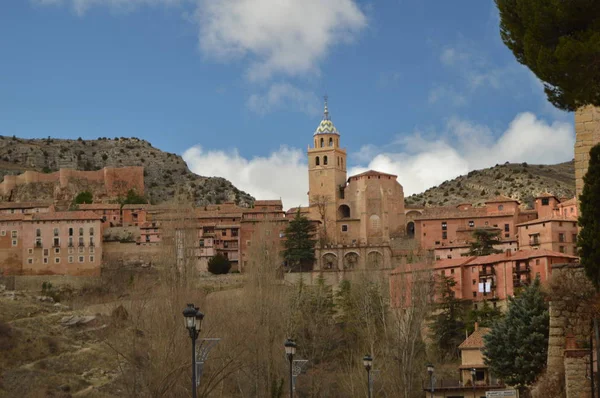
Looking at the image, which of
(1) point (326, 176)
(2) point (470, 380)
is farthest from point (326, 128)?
(2) point (470, 380)

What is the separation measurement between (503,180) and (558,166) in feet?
53.0

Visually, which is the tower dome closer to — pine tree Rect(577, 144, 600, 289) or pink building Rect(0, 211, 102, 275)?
pink building Rect(0, 211, 102, 275)

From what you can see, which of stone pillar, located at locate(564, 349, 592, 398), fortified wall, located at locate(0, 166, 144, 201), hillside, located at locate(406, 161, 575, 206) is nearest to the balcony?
hillside, located at locate(406, 161, 575, 206)

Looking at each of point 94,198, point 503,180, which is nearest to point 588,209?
point 94,198

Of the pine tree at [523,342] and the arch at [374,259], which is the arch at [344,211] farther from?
the pine tree at [523,342]

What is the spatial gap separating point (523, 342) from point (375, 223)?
5902 centimetres

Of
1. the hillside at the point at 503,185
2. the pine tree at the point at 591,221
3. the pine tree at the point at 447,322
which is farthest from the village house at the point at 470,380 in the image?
the hillside at the point at 503,185

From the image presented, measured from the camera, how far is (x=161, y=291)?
137ft

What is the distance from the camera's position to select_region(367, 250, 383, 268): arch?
252 ft

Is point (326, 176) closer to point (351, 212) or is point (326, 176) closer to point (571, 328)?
point (351, 212)

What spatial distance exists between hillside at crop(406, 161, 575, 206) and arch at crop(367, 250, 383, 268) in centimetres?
2182

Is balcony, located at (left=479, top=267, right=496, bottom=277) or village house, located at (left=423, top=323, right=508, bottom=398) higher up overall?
balcony, located at (left=479, top=267, right=496, bottom=277)

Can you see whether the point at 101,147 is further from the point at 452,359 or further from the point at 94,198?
the point at 452,359

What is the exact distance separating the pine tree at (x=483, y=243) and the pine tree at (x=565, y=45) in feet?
181
